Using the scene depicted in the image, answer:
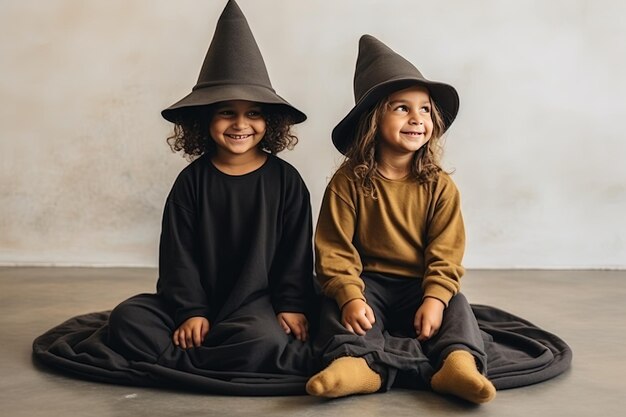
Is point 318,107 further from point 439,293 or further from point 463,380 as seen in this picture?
point 463,380

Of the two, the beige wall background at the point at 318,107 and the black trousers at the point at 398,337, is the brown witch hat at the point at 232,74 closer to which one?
the black trousers at the point at 398,337

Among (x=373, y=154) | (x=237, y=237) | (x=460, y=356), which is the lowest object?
(x=460, y=356)

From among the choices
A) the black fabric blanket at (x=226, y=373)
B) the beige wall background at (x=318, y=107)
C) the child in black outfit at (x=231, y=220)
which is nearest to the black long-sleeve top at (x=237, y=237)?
the child in black outfit at (x=231, y=220)

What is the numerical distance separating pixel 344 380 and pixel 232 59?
1.03 m

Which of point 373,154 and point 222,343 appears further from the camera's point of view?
point 373,154

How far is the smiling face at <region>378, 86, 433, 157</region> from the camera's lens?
113 inches

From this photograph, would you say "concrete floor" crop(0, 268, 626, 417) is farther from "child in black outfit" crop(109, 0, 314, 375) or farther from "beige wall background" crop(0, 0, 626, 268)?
"beige wall background" crop(0, 0, 626, 268)

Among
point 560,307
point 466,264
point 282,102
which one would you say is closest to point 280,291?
point 282,102

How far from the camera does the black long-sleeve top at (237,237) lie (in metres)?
2.88

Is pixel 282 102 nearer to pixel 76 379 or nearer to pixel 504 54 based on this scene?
pixel 76 379

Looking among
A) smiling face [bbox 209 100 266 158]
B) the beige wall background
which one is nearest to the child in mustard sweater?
smiling face [bbox 209 100 266 158]

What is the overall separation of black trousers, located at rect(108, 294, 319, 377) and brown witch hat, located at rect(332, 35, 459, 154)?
59 centimetres

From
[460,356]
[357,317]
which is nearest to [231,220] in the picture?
[357,317]

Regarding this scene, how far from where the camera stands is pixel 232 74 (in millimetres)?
2906
